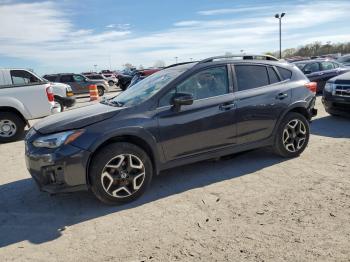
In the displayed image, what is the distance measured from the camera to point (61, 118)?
445 centimetres

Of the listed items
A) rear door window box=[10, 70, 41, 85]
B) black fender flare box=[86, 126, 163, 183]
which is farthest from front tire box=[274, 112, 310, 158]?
rear door window box=[10, 70, 41, 85]

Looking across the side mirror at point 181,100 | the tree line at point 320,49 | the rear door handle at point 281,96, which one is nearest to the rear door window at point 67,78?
the rear door handle at point 281,96

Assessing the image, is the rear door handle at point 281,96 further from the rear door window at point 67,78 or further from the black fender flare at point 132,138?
the rear door window at point 67,78

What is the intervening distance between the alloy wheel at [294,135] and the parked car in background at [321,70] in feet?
30.0

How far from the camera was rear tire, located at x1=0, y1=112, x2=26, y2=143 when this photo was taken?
8664 mm

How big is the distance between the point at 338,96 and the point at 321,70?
247 inches

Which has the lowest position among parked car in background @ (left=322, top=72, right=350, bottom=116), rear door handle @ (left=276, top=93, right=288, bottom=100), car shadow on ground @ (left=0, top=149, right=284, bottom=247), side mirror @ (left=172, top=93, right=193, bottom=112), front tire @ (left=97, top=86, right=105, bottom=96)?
car shadow on ground @ (left=0, top=149, right=284, bottom=247)

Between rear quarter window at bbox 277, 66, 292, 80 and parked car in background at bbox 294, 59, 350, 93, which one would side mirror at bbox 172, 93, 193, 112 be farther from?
parked car in background at bbox 294, 59, 350, 93

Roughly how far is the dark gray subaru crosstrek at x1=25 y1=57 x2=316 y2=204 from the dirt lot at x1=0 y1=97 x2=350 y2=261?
374 millimetres

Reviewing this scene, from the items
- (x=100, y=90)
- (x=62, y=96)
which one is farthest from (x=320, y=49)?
(x=62, y=96)

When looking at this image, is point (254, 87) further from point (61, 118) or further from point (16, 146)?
point (16, 146)

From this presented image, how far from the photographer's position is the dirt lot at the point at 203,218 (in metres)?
3.15

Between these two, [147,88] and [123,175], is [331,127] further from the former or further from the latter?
[123,175]

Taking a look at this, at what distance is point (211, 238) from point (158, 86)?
225 cm
